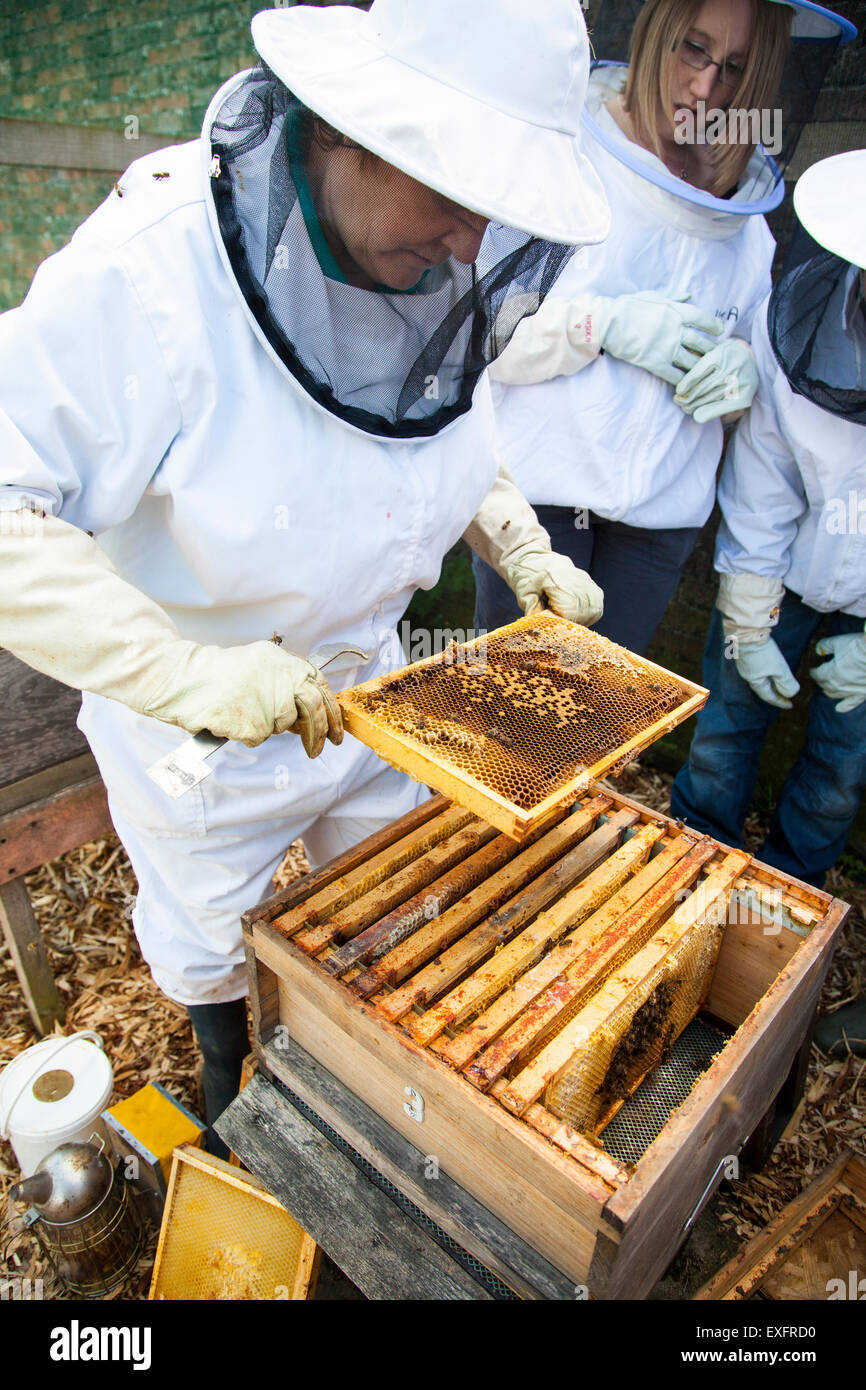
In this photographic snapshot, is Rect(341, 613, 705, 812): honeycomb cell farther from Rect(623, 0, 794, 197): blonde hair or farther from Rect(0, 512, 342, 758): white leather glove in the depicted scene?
Rect(623, 0, 794, 197): blonde hair

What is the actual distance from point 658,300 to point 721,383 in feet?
1.06

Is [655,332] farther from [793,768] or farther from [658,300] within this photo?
[793,768]

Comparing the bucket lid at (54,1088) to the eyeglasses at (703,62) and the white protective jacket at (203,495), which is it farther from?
the eyeglasses at (703,62)

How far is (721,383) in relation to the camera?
2.65 m

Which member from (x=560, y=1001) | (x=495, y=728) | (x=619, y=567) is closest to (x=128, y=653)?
(x=495, y=728)

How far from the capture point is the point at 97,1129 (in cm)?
223

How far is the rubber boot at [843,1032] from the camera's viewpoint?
298 cm

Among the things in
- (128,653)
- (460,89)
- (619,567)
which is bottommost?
(619,567)

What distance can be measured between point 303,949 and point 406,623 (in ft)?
10.5

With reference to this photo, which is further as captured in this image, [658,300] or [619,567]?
[619,567]

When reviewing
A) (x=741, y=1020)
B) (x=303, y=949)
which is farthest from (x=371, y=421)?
(x=741, y=1020)

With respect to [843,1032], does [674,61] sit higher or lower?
higher

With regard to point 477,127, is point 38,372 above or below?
below
